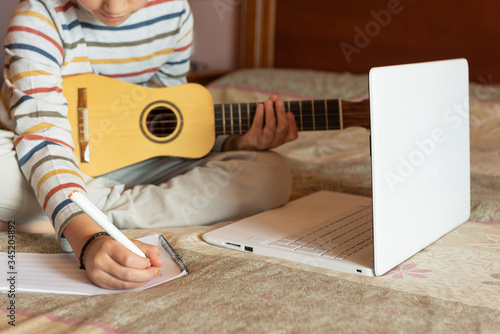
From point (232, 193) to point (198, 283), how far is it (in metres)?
0.35

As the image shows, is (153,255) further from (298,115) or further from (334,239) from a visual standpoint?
(298,115)

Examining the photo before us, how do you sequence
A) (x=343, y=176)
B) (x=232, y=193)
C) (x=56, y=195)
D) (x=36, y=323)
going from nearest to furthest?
1. (x=36, y=323)
2. (x=56, y=195)
3. (x=232, y=193)
4. (x=343, y=176)

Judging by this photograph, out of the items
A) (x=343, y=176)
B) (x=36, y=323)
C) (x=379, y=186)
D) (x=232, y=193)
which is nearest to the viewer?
(x=36, y=323)

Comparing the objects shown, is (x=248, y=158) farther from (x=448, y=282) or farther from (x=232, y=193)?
(x=448, y=282)

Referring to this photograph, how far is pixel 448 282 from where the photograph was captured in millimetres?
741

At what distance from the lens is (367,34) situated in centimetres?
216

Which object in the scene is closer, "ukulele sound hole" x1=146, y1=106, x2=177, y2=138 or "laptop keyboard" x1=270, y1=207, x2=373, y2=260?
"laptop keyboard" x1=270, y1=207, x2=373, y2=260

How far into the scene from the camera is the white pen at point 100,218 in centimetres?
67

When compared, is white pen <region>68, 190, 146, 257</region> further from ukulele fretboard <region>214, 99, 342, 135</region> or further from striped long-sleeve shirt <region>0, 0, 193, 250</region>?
ukulele fretboard <region>214, 99, 342, 135</region>

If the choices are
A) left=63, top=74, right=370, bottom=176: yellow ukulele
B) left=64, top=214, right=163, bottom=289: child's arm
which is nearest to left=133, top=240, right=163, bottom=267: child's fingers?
left=64, top=214, right=163, bottom=289: child's arm

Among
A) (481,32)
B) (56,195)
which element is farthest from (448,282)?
(481,32)

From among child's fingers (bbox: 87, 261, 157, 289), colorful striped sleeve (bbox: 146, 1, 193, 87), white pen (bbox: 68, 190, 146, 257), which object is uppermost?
colorful striped sleeve (bbox: 146, 1, 193, 87)

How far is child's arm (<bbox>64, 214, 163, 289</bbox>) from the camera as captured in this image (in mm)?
690

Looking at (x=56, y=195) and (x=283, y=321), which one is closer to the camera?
(x=283, y=321)
